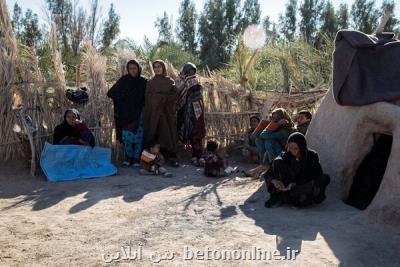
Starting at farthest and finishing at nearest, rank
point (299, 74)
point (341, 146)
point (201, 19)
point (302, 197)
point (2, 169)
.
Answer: point (201, 19), point (299, 74), point (2, 169), point (341, 146), point (302, 197)

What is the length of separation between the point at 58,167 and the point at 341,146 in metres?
3.40

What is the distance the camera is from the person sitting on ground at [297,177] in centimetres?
408

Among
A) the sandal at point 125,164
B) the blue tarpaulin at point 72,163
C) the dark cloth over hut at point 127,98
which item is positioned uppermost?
the dark cloth over hut at point 127,98

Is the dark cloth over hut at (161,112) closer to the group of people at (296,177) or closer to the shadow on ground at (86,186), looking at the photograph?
the shadow on ground at (86,186)

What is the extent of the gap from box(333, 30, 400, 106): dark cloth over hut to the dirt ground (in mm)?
1001

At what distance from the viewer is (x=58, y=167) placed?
18.2 ft

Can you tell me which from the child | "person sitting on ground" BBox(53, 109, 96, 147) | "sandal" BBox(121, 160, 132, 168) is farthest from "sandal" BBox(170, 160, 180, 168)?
"person sitting on ground" BBox(53, 109, 96, 147)

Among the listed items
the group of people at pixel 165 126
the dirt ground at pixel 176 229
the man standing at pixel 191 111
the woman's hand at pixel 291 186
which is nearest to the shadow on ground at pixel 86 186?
the dirt ground at pixel 176 229

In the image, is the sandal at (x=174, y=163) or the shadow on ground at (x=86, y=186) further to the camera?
the sandal at (x=174, y=163)

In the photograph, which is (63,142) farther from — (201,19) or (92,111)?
(201,19)

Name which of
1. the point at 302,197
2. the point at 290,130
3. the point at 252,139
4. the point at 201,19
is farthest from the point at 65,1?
the point at 302,197

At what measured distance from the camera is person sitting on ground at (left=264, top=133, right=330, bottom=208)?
4.08m

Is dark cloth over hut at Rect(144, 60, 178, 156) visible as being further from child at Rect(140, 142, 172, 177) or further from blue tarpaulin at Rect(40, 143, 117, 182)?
blue tarpaulin at Rect(40, 143, 117, 182)

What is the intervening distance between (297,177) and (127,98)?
292 centimetres
